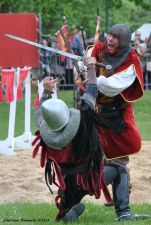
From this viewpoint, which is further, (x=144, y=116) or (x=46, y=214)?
(x=144, y=116)

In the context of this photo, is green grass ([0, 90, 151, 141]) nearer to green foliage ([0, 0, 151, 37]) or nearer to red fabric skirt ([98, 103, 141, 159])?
green foliage ([0, 0, 151, 37])

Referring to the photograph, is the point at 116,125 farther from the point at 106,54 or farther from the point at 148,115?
the point at 148,115

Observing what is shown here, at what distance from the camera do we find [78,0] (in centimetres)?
3234

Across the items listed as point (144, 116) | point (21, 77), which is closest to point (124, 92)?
point (21, 77)

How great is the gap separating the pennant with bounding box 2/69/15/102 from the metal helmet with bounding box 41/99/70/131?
5.56m

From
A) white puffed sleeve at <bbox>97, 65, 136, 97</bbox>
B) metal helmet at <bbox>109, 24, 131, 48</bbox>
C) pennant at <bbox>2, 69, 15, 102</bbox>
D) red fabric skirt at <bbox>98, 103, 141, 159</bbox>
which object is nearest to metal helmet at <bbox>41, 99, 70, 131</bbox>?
white puffed sleeve at <bbox>97, 65, 136, 97</bbox>

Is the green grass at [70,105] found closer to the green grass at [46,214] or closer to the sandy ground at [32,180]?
the sandy ground at [32,180]

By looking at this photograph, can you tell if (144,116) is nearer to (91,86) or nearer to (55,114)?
(91,86)

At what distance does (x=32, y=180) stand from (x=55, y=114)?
12.1 ft

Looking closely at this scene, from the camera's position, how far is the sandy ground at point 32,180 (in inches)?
338

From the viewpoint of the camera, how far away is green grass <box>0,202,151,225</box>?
639cm

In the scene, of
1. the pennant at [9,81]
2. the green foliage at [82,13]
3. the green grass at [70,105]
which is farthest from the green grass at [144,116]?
the green foliage at [82,13]

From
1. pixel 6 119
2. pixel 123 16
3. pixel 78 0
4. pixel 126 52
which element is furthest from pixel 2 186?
pixel 123 16

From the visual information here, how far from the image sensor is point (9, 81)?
1147 centimetres
